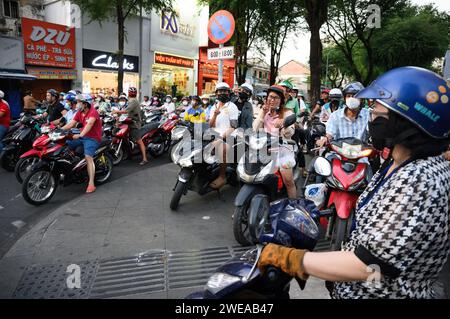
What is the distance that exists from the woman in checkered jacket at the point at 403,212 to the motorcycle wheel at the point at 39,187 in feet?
16.8

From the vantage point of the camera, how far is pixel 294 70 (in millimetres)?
83500

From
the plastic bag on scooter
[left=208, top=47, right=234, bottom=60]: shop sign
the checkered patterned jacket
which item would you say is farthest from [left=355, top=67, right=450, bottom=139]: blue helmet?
[left=208, top=47, right=234, bottom=60]: shop sign

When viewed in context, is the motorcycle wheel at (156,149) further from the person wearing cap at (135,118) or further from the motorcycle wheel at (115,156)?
the motorcycle wheel at (115,156)

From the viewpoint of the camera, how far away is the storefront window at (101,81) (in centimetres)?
2023

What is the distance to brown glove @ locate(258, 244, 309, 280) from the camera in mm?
1250

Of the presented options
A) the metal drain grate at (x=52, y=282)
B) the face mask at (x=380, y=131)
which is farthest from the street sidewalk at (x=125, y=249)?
the face mask at (x=380, y=131)

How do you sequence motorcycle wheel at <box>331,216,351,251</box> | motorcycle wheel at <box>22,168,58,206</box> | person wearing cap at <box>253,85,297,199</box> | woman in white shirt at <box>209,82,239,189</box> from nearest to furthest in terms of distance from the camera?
motorcycle wheel at <box>331,216,351,251</box>
person wearing cap at <box>253,85,297,199</box>
motorcycle wheel at <box>22,168,58,206</box>
woman in white shirt at <box>209,82,239,189</box>

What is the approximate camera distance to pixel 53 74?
1833 centimetres

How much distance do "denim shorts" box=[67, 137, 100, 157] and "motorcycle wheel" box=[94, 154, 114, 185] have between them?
48 cm

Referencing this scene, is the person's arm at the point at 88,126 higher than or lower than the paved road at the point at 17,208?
higher

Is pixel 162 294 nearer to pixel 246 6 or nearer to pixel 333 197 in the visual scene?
pixel 333 197

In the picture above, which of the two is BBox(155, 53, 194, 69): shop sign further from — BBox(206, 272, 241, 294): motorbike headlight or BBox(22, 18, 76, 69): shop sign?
BBox(206, 272, 241, 294): motorbike headlight

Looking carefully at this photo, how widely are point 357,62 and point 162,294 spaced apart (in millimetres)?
32843
